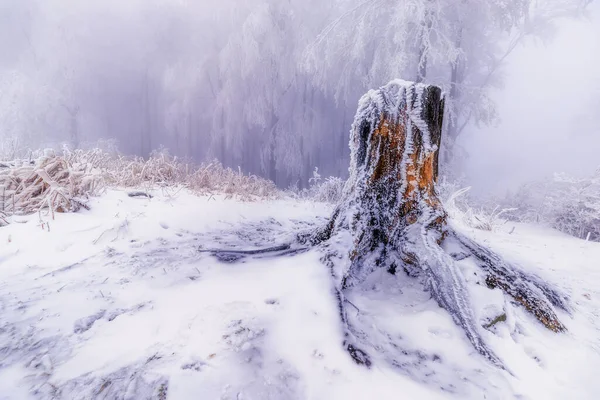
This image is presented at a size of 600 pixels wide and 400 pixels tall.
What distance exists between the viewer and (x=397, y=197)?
2018 mm

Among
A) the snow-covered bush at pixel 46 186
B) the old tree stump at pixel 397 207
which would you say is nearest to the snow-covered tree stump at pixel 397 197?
the old tree stump at pixel 397 207

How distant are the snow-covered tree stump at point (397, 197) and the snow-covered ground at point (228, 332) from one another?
181 mm

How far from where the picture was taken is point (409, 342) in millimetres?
→ 1431

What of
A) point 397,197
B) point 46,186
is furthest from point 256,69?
point 397,197

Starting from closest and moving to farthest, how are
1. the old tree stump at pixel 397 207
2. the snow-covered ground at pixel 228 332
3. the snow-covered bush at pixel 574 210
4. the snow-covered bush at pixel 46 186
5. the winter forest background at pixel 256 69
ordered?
the snow-covered ground at pixel 228 332 < the old tree stump at pixel 397 207 < the snow-covered bush at pixel 46 186 < the snow-covered bush at pixel 574 210 < the winter forest background at pixel 256 69

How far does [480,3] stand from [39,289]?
1154 cm

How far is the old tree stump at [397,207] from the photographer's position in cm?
184

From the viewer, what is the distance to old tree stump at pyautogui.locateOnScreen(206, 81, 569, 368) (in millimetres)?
1840

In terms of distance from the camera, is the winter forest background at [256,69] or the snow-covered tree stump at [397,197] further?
the winter forest background at [256,69]

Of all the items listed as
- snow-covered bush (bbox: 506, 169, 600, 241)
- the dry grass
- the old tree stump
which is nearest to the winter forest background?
the dry grass

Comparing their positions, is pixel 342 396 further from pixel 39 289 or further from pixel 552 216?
pixel 552 216

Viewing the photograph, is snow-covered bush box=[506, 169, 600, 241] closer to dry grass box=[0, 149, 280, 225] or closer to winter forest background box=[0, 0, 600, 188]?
winter forest background box=[0, 0, 600, 188]

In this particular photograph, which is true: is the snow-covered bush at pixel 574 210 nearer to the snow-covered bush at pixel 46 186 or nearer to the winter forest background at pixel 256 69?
the winter forest background at pixel 256 69

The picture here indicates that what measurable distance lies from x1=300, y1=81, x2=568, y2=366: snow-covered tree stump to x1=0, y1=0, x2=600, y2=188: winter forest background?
5175 millimetres
